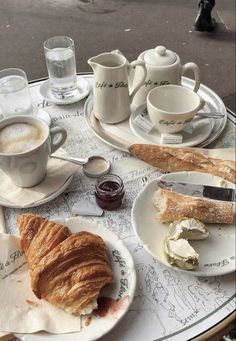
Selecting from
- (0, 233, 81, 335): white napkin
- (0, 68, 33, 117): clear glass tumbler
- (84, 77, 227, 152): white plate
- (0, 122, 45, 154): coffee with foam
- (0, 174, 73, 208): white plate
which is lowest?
(0, 233, 81, 335): white napkin

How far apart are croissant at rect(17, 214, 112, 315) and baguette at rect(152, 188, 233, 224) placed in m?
0.12

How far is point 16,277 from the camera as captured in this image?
25.1 inches

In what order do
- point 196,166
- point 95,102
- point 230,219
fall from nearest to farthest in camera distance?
point 230,219
point 196,166
point 95,102

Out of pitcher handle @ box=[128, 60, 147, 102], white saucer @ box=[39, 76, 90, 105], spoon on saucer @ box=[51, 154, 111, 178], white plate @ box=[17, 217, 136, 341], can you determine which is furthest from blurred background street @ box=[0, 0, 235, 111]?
white plate @ box=[17, 217, 136, 341]

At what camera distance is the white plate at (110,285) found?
57cm

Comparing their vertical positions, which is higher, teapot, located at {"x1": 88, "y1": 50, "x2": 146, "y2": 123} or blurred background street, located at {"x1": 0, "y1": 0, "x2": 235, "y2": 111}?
teapot, located at {"x1": 88, "y1": 50, "x2": 146, "y2": 123}

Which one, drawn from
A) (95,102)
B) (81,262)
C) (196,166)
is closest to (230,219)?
(196,166)

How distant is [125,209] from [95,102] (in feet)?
0.87

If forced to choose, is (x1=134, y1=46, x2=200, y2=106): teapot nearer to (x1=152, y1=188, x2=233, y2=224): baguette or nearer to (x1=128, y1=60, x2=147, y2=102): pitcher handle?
(x1=128, y1=60, x2=147, y2=102): pitcher handle

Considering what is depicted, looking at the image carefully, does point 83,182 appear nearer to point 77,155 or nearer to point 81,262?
point 77,155

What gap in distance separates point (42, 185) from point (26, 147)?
83mm

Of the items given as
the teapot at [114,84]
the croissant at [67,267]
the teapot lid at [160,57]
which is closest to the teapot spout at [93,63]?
the teapot at [114,84]

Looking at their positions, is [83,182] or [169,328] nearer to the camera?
[169,328]

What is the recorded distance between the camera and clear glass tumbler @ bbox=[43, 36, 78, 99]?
985 millimetres
